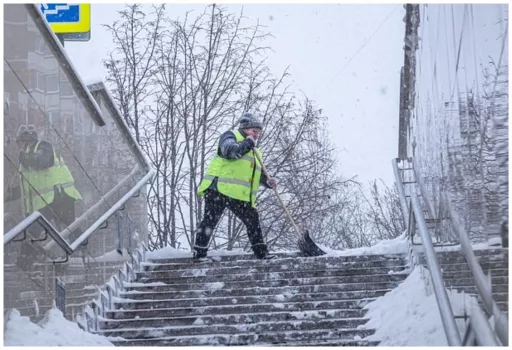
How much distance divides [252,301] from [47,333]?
214cm

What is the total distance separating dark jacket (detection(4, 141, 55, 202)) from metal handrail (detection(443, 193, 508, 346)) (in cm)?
254

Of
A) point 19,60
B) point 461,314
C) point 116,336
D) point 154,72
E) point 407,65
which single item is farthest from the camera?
point 154,72

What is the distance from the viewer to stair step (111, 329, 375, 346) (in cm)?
661

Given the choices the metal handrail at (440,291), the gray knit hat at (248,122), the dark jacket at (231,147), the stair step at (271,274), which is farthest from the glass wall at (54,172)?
the metal handrail at (440,291)

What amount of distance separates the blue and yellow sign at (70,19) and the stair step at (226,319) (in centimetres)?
374

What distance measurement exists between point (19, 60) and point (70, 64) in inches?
54.4

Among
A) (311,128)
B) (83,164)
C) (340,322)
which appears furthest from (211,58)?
(340,322)

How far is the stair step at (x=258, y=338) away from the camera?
6.61 meters

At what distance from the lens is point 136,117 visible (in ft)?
57.2

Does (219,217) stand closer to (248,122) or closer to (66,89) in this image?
(248,122)

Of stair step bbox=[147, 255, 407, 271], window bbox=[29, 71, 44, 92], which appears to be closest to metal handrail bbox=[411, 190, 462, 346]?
stair step bbox=[147, 255, 407, 271]

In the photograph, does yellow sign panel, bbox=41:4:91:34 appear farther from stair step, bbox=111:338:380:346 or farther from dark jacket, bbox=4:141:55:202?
stair step, bbox=111:338:380:346

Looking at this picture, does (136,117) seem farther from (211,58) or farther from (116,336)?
(116,336)

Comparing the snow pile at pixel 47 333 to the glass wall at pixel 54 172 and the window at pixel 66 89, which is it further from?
the window at pixel 66 89
